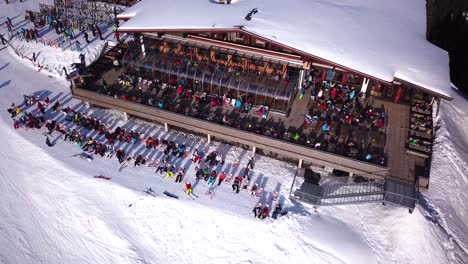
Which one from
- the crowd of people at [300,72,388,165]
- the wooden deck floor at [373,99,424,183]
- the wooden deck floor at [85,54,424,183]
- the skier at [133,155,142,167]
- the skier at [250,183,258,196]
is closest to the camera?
the wooden deck floor at [373,99,424,183]

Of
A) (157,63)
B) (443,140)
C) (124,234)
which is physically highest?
(157,63)

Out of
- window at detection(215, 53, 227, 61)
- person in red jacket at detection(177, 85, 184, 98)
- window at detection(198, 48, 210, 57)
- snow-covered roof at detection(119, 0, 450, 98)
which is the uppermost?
snow-covered roof at detection(119, 0, 450, 98)

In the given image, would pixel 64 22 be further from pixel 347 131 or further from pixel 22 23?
pixel 347 131

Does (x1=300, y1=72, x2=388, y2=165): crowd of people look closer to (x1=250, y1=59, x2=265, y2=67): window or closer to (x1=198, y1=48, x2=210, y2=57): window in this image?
(x1=250, y1=59, x2=265, y2=67): window

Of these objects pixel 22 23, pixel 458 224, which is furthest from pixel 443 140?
pixel 22 23

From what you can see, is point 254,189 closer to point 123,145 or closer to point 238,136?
point 238,136

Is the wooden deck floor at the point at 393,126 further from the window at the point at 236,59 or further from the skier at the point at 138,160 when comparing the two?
the skier at the point at 138,160

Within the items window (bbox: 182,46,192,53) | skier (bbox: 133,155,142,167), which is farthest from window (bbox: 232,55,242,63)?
skier (bbox: 133,155,142,167)
